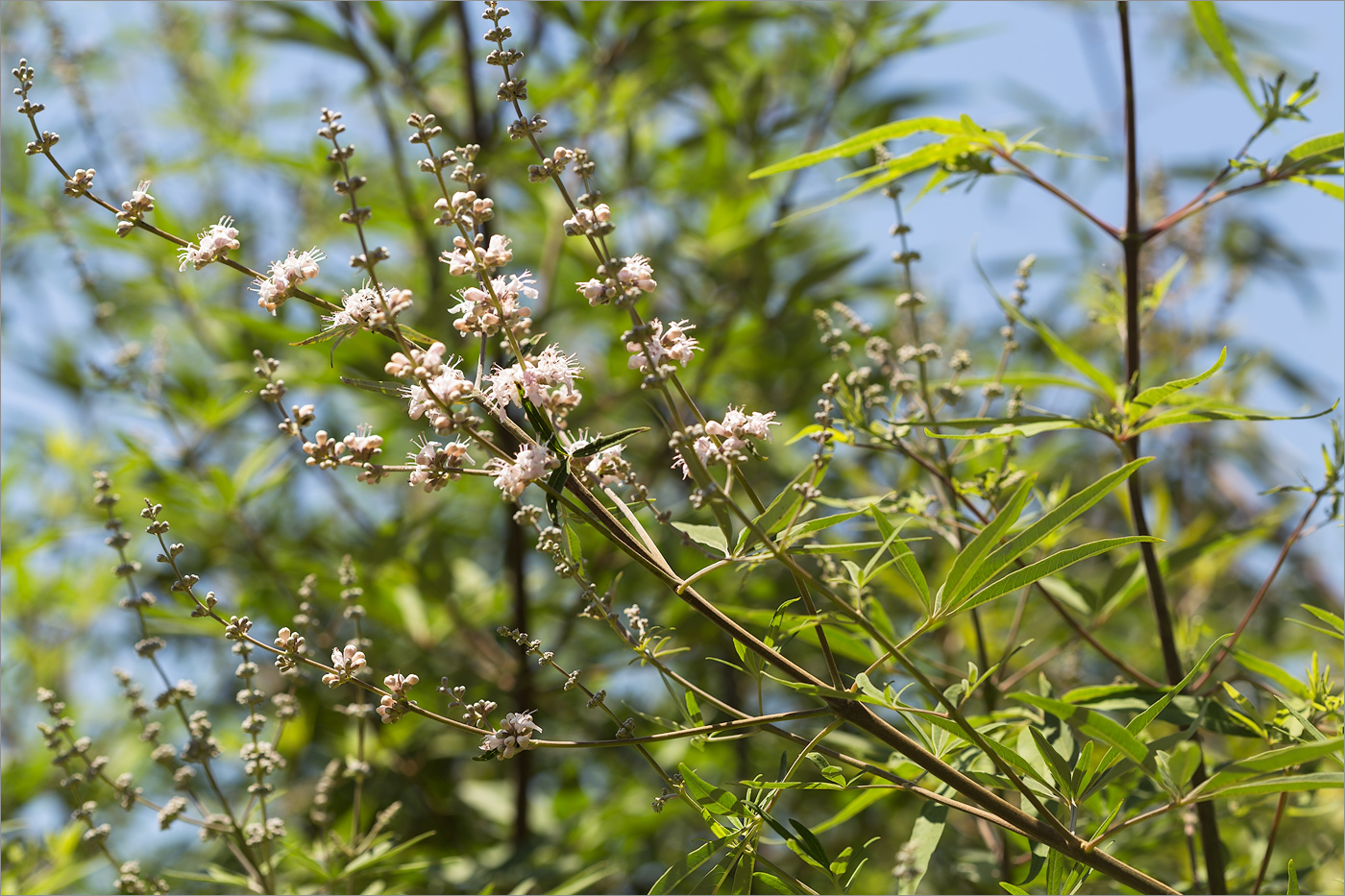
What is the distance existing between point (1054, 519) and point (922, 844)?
1.37 feet

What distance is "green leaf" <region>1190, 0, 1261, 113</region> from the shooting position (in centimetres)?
122

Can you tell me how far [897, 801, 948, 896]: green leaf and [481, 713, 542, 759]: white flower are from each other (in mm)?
408

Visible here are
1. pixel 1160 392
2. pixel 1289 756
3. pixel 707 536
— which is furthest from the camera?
pixel 1160 392

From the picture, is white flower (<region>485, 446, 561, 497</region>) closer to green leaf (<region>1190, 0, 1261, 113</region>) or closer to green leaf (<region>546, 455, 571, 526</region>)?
green leaf (<region>546, 455, 571, 526</region>)

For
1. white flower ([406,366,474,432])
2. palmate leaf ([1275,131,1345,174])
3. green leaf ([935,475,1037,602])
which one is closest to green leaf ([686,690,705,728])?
green leaf ([935,475,1037,602])

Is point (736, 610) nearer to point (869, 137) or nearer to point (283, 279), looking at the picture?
point (869, 137)

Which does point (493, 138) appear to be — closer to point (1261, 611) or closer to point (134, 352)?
point (134, 352)

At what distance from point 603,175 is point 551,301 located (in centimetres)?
61

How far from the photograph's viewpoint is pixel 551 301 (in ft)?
8.09

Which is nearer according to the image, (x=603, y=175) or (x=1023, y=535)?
(x=1023, y=535)

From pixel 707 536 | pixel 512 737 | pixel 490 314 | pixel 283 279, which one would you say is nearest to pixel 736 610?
pixel 707 536

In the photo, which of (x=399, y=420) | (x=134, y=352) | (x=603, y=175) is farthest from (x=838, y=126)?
(x=134, y=352)

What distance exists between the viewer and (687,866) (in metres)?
0.91

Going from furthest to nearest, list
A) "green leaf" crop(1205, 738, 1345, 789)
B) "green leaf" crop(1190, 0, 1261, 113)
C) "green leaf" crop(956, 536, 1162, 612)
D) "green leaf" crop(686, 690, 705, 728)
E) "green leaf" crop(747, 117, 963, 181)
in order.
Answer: "green leaf" crop(1190, 0, 1261, 113) → "green leaf" crop(747, 117, 963, 181) → "green leaf" crop(686, 690, 705, 728) → "green leaf" crop(956, 536, 1162, 612) → "green leaf" crop(1205, 738, 1345, 789)
